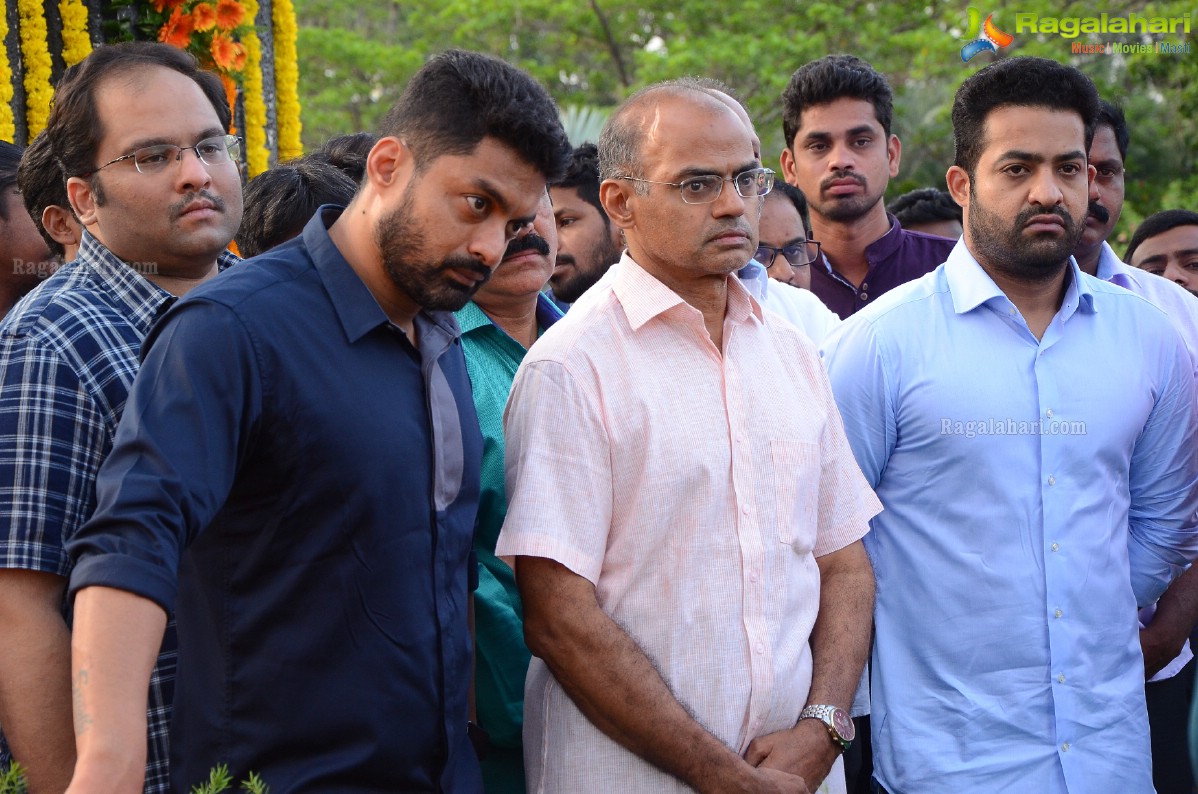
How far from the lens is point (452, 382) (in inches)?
93.9

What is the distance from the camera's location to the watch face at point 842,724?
2680mm

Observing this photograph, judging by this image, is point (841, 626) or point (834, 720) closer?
point (834, 720)

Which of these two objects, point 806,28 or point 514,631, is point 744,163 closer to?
point 514,631

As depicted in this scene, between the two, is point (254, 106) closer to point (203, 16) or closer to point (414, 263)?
point (203, 16)

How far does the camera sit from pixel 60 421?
Answer: 224 centimetres

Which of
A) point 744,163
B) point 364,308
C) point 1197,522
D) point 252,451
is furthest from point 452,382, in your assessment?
point 1197,522

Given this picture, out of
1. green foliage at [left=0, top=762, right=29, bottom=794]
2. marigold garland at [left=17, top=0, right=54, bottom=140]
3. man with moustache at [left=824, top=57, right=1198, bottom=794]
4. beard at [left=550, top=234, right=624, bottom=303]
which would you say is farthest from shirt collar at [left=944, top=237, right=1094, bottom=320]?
marigold garland at [left=17, top=0, right=54, bottom=140]

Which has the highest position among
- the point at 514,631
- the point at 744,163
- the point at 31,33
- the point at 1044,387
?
the point at 31,33

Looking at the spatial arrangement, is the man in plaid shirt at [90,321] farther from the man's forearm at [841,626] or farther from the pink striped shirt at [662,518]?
→ the man's forearm at [841,626]

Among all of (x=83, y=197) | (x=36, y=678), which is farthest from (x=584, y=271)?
(x=36, y=678)

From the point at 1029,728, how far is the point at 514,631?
1314mm

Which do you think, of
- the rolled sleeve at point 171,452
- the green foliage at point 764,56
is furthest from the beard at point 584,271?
the green foliage at point 764,56

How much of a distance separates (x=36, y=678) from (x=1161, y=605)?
2.93 metres

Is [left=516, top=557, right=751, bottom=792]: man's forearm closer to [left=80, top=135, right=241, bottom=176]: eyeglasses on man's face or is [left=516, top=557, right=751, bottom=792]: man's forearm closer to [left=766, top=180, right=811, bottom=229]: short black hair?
[left=80, top=135, right=241, bottom=176]: eyeglasses on man's face
